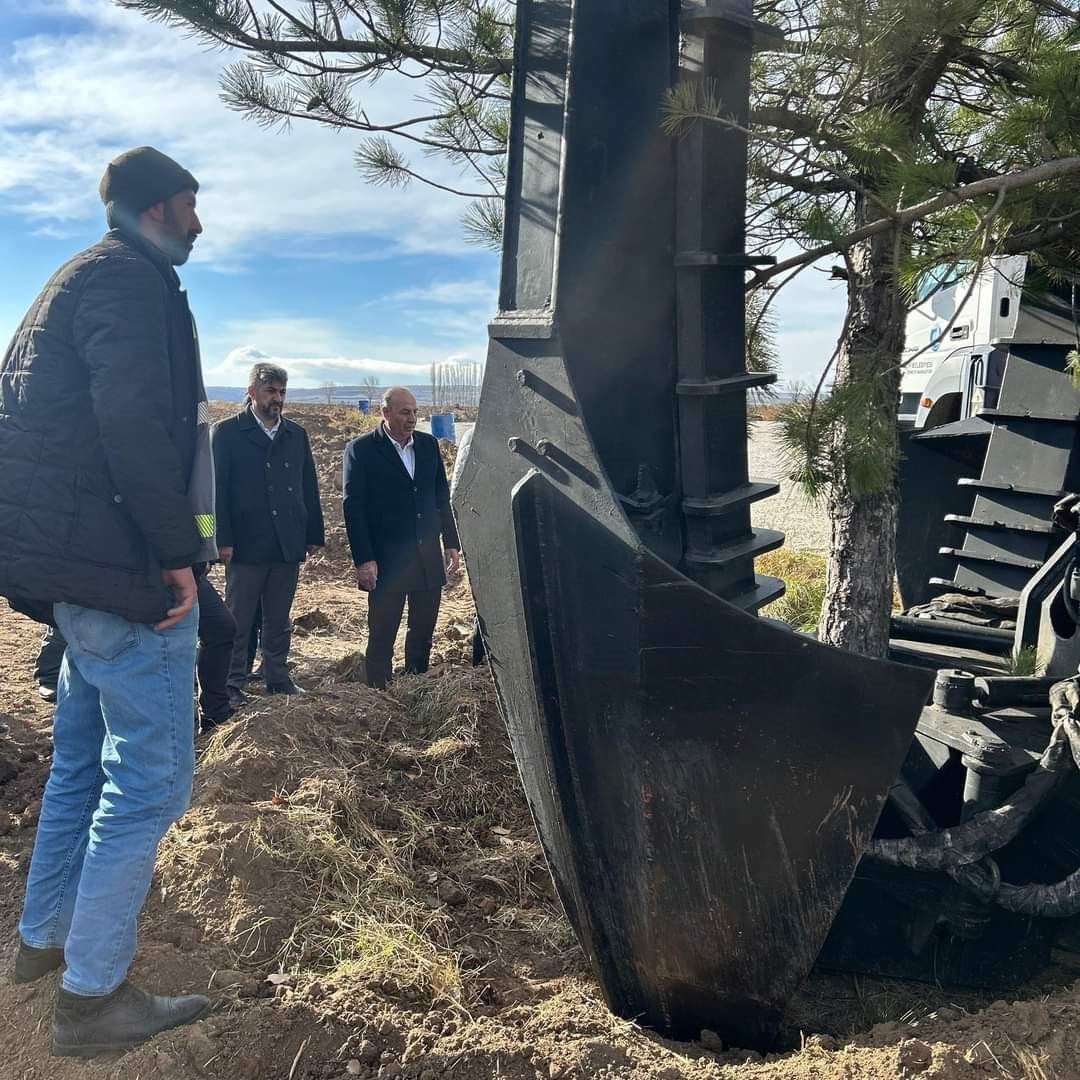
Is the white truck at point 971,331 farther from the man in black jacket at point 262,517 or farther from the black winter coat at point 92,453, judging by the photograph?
the man in black jacket at point 262,517

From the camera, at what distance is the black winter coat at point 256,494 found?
5105mm

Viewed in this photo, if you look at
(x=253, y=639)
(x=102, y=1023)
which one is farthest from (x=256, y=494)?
(x=102, y=1023)

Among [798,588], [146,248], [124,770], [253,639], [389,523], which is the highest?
[146,248]

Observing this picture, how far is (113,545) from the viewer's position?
2.16 m

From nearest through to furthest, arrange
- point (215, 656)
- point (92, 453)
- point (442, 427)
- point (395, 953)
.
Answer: point (92, 453) < point (395, 953) < point (215, 656) < point (442, 427)

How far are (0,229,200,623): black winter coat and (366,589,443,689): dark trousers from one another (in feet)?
9.90

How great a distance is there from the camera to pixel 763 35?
2.40 metres

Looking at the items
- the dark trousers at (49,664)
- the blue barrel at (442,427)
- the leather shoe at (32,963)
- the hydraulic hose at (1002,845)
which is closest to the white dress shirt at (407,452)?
the dark trousers at (49,664)

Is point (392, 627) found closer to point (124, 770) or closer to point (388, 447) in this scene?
point (388, 447)

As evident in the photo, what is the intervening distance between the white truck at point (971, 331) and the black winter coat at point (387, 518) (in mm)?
2619

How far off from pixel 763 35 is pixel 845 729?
1730mm

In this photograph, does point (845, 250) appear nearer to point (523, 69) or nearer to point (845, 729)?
point (523, 69)

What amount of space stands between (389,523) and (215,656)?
1178 millimetres

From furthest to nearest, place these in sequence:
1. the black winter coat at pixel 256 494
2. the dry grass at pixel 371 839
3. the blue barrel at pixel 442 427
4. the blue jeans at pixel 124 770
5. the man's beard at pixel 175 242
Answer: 1. the blue barrel at pixel 442 427
2. the black winter coat at pixel 256 494
3. the dry grass at pixel 371 839
4. the man's beard at pixel 175 242
5. the blue jeans at pixel 124 770
